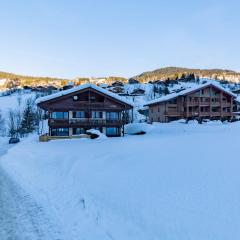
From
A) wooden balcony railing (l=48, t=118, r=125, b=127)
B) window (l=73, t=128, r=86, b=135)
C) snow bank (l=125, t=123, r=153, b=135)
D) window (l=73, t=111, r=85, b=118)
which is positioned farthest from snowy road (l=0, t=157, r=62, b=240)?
snow bank (l=125, t=123, r=153, b=135)

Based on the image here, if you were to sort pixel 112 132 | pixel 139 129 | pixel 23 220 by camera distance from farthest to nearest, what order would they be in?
pixel 139 129 < pixel 112 132 < pixel 23 220

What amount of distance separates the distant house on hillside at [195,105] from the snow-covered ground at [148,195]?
48.9 meters

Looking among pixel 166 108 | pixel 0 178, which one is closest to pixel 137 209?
pixel 0 178

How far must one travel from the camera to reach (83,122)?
44.6m

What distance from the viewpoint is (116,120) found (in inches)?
1829

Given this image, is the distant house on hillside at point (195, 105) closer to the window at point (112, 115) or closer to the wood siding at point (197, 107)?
the wood siding at point (197, 107)

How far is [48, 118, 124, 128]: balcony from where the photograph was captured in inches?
1703

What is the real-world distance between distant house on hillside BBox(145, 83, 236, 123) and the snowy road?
172ft

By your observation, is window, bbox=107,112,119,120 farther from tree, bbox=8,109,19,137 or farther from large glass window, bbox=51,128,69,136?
tree, bbox=8,109,19,137

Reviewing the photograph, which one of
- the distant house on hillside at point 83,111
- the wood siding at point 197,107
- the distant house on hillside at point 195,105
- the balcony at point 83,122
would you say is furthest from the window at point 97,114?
the wood siding at point 197,107

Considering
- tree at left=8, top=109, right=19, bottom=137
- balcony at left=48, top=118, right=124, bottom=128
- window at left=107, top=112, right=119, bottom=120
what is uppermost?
window at left=107, top=112, right=119, bottom=120

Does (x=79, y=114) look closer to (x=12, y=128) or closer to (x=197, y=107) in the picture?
(x=197, y=107)

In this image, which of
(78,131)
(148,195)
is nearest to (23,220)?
(148,195)

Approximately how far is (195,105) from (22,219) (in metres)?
58.9
